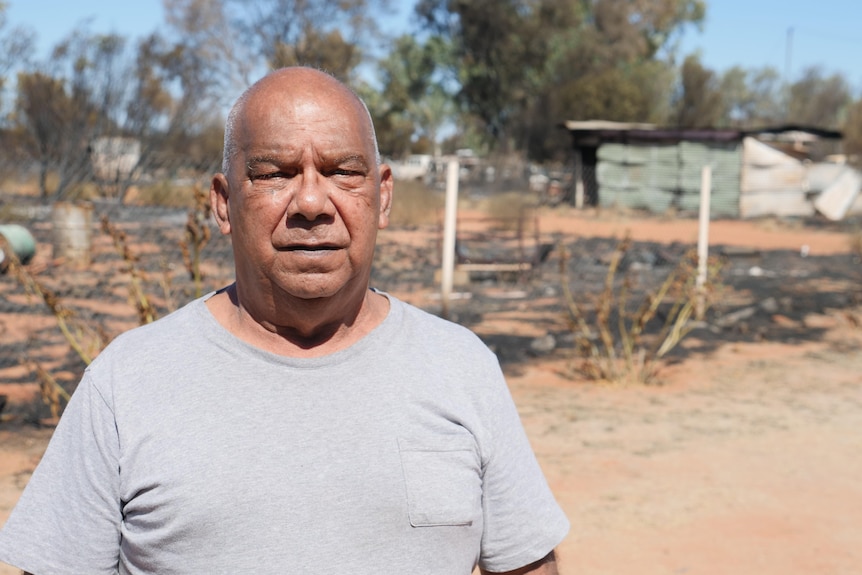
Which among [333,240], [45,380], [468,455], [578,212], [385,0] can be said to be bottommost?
[578,212]

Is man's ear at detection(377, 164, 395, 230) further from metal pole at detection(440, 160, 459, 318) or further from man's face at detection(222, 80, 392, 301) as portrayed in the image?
metal pole at detection(440, 160, 459, 318)

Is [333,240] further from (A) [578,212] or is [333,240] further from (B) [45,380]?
(A) [578,212]

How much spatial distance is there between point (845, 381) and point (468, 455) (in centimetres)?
667

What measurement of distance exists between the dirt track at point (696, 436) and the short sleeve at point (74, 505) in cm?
277

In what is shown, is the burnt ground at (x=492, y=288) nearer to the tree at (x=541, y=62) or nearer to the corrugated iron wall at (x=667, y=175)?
the corrugated iron wall at (x=667, y=175)

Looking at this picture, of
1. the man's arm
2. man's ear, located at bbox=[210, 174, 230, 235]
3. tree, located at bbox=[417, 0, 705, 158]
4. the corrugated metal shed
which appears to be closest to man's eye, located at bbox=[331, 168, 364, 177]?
man's ear, located at bbox=[210, 174, 230, 235]

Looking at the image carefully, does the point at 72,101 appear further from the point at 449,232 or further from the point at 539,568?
the point at 539,568

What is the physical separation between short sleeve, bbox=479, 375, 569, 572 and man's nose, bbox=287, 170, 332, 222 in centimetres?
45

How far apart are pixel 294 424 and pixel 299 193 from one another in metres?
0.38

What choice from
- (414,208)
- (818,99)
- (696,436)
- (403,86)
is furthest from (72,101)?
(818,99)

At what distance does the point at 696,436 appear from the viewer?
19.2ft

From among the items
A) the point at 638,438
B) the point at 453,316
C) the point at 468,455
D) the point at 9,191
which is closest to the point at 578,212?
the point at 9,191

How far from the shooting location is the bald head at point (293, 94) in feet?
5.33

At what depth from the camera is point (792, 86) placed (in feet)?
219
